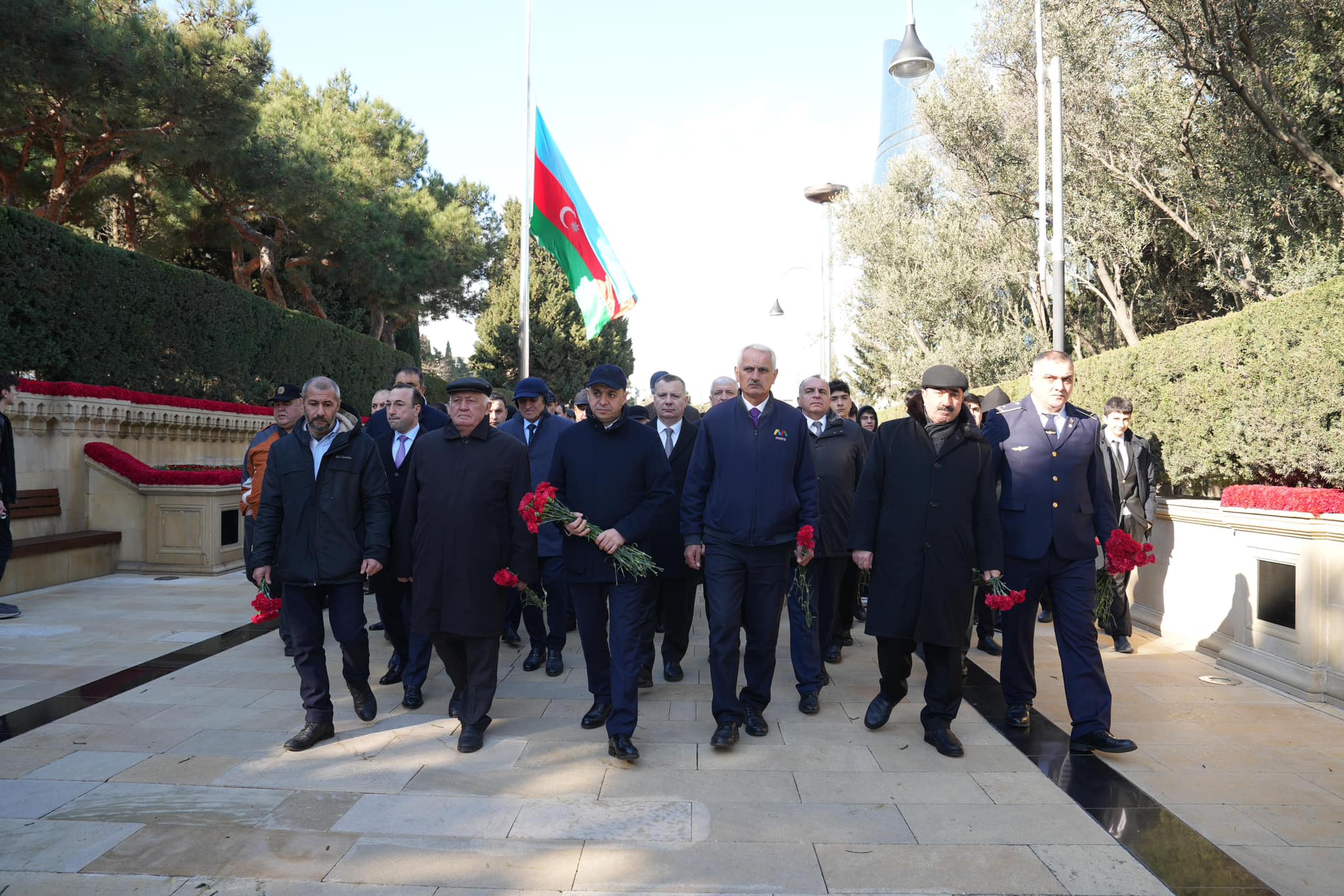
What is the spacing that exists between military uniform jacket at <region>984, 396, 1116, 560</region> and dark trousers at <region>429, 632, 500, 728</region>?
2.88 meters

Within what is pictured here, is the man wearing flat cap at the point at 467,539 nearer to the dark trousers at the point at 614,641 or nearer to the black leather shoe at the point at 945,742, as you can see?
the dark trousers at the point at 614,641

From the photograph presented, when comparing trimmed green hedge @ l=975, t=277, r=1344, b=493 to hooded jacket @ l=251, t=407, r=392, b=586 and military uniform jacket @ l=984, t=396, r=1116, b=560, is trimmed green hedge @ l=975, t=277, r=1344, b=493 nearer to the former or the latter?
military uniform jacket @ l=984, t=396, r=1116, b=560

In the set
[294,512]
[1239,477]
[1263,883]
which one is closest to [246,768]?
[294,512]

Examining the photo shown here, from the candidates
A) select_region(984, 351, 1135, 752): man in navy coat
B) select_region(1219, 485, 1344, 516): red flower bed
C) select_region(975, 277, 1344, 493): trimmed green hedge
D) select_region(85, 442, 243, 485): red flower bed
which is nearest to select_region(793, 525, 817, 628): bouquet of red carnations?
select_region(984, 351, 1135, 752): man in navy coat

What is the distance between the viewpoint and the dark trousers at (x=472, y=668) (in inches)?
183

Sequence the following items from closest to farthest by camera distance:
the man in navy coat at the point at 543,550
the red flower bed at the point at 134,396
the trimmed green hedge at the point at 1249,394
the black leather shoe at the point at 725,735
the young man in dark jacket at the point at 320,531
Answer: the black leather shoe at the point at 725,735
the young man in dark jacket at the point at 320,531
the man in navy coat at the point at 543,550
the trimmed green hedge at the point at 1249,394
the red flower bed at the point at 134,396

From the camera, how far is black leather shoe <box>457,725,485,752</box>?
4.54 metres

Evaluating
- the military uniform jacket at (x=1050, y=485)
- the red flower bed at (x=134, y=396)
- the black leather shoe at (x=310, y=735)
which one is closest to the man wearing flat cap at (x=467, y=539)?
the black leather shoe at (x=310, y=735)

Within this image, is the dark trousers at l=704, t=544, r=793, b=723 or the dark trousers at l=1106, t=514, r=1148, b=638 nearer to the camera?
the dark trousers at l=704, t=544, r=793, b=723

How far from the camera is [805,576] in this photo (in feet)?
16.9

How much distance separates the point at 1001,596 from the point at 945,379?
1.17 meters

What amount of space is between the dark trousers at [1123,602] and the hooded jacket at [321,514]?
537cm

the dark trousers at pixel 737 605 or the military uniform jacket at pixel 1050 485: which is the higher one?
the military uniform jacket at pixel 1050 485

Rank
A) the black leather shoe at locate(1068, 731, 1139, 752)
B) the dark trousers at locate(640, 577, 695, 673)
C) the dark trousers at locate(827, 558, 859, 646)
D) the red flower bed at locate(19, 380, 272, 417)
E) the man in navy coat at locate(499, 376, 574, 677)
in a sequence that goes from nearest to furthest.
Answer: the black leather shoe at locate(1068, 731, 1139, 752), the dark trousers at locate(640, 577, 695, 673), the man in navy coat at locate(499, 376, 574, 677), the dark trousers at locate(827, 558, 859, 646), the red flower bed at locate(19, 380, 272, 417)
